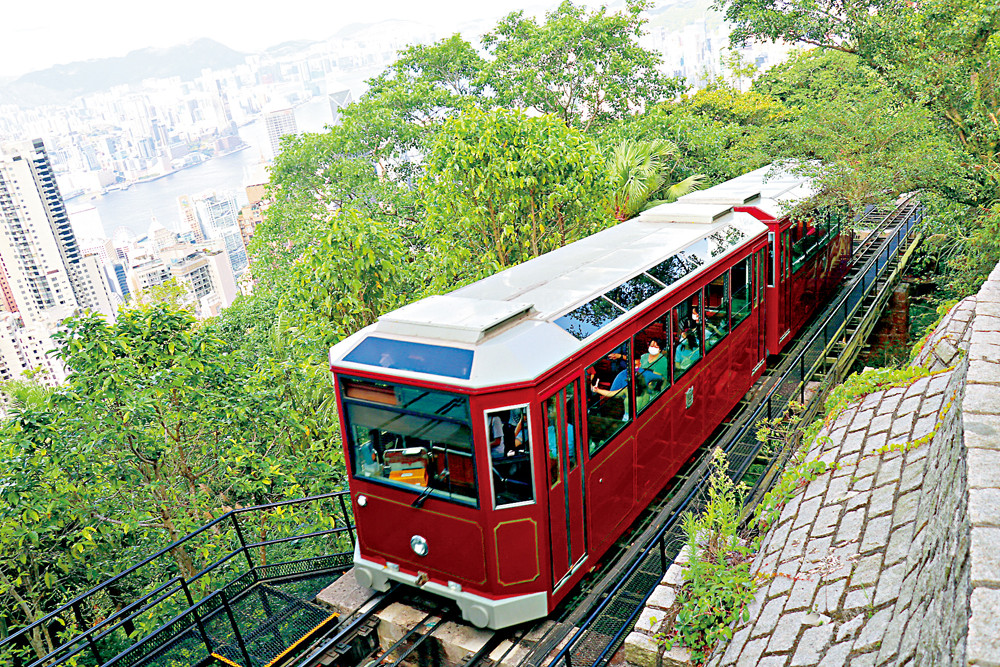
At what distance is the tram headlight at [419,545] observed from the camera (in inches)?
259

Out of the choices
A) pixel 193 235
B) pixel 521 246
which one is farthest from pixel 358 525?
pixel 193 235

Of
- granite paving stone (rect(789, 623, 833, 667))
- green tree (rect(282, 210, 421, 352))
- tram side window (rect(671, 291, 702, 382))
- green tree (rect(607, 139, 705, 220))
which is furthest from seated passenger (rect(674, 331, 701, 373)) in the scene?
green tree (rect(607, 139, 705, 220))

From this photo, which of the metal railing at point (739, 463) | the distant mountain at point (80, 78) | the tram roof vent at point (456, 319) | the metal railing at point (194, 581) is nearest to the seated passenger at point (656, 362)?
the metal railing at point (739, 463)

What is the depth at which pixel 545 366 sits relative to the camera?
6074 millimetres

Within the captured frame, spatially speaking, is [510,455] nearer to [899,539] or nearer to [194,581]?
[899,539]

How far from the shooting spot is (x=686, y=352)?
27.8 ft

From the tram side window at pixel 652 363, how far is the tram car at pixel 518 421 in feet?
0.08

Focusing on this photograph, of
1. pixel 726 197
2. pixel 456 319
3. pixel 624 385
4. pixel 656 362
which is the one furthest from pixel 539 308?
pixel 726 197

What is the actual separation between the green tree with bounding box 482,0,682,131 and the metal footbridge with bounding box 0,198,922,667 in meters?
11.9

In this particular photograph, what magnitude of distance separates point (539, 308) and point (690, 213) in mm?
4487

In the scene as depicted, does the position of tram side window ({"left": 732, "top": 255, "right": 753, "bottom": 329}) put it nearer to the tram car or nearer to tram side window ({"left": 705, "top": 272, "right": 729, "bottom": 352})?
tram side window ({"left": 705, "top": 272, "right": 729, "bottom": 352})

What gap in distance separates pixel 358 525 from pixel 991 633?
5.75 m

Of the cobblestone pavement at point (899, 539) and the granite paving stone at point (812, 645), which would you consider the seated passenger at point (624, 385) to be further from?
the granite paving stone at point (812, 645)

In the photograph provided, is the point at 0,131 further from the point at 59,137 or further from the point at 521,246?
the point at 521,246
